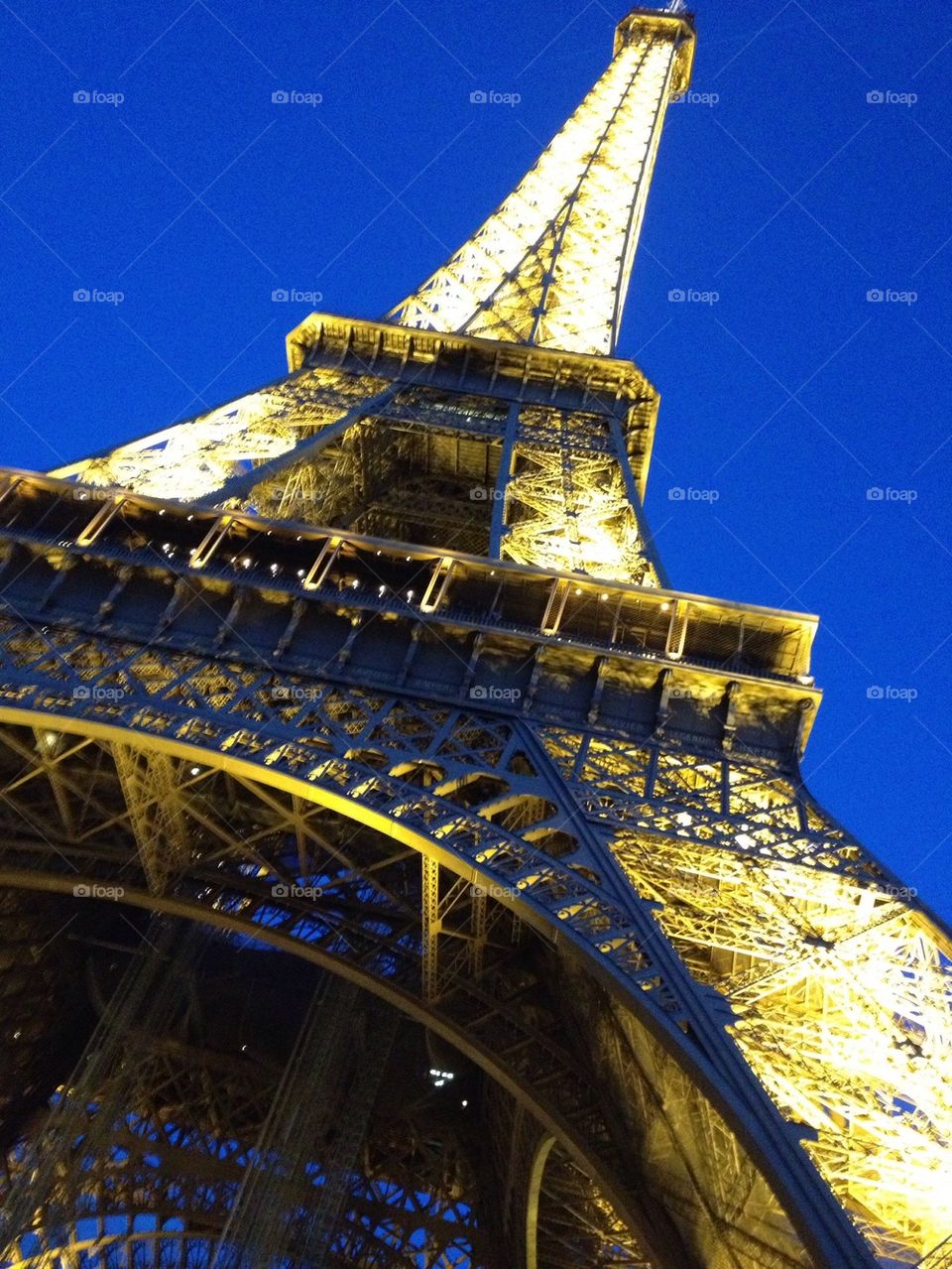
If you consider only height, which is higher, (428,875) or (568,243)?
(568,243)

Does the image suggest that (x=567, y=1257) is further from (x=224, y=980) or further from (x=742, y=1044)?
(x=742, y=1044)

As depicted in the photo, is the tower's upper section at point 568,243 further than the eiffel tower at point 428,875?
Yes

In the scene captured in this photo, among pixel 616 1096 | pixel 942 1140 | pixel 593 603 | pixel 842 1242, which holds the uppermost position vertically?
pixel 593 603

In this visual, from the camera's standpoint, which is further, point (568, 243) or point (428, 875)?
point (568, 243)

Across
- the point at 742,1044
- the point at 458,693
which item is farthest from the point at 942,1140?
the point at 458,693

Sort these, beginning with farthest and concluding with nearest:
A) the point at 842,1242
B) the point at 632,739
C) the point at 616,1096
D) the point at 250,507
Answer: the point at 250,507, the point at 632,739, the point at 616,1096, the point at 842,1242
